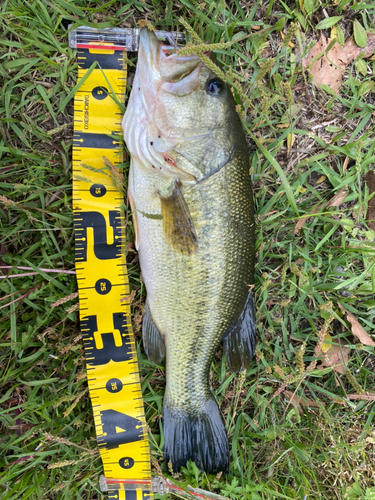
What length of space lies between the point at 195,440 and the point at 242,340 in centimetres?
80

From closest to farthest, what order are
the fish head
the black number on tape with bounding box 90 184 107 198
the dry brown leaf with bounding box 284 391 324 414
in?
the fish head → the black number on tape with bounding box 90 184 107 198 → the dry brown leaf with bounding box 284 391 324 414

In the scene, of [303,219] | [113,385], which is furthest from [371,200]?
[113,385]

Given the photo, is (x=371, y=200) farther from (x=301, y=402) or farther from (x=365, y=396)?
(x=301, y=402)

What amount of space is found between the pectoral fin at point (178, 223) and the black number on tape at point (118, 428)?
130 centimetres

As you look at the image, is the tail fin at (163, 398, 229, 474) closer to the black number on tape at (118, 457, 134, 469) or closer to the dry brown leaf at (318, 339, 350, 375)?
the black number on tape at (118, 457, 134, 469)

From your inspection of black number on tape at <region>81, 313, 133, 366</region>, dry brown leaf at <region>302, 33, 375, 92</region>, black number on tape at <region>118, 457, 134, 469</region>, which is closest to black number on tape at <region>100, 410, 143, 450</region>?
black number on tape at <region>118, 457, 134, 469</region>

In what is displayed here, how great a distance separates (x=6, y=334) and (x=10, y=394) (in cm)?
42

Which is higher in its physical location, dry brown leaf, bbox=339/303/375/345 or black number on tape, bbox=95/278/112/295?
black number on tape, bbox=95/278/112/295

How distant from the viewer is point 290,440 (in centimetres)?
238

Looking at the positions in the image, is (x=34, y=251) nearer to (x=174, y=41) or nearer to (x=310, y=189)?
(x=174, y=41)

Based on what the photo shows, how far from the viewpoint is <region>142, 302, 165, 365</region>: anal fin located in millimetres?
2326

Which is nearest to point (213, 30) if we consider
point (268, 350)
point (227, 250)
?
point (227, 250)

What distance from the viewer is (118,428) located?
2.30 m

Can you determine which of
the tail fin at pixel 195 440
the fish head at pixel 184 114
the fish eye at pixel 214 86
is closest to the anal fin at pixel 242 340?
the tail fin at pixel 195 440
